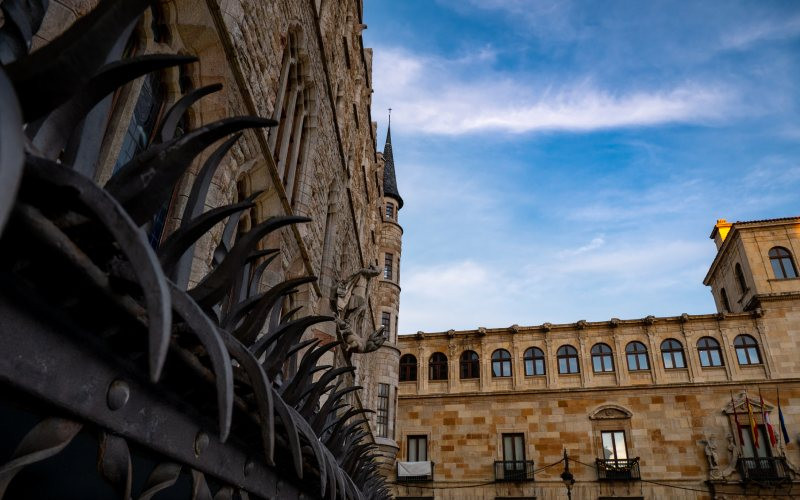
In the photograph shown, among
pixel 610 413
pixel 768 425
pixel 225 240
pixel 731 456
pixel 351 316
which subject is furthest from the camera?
pixel 610 413

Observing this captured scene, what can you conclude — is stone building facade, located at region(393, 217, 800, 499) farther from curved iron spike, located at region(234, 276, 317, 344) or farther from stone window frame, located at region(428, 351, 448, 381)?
curved iron spike, located at region(234, 276, 317, 344)

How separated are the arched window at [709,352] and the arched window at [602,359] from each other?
4445 millimetres

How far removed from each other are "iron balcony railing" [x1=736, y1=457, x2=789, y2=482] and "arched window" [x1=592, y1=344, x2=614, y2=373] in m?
7.15

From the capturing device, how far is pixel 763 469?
24422mm

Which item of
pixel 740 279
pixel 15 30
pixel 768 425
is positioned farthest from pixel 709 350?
pixel 15 30

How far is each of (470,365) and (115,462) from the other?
31.0 meters

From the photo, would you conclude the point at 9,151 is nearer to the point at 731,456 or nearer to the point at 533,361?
the point at 731,456

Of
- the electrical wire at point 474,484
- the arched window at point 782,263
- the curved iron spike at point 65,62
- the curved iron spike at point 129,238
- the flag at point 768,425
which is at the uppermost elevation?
the arched window at point 782,263

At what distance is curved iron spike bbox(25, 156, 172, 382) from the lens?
1050 mm

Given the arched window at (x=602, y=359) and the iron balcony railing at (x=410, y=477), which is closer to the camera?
the iron balcony railing at (x=410, y=477)

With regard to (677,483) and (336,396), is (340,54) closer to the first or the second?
(336,396)

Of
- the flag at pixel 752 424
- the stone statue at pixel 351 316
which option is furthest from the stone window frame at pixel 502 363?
the stone statue at pixel 351 316

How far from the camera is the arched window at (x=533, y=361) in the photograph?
30156 millimetres

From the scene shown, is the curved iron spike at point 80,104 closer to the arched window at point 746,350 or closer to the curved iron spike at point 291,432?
the curved iron spike at point 291,432
